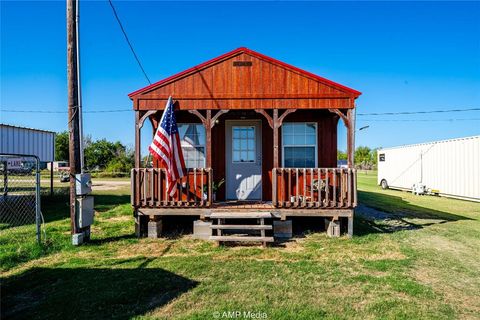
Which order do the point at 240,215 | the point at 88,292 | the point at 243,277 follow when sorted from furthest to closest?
the point at 240,215
the point at 243,277
the point at 88,292

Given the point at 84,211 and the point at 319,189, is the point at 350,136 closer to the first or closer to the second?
the point at 319,189

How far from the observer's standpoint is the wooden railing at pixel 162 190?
7059mm

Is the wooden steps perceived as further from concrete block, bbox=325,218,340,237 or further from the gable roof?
the gable roof

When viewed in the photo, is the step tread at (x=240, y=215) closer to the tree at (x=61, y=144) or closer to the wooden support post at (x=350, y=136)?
the wooden support post at (x=350, y=136)

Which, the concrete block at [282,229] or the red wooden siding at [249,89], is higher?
the red wooden siding at [249,89]

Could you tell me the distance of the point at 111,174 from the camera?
120ft

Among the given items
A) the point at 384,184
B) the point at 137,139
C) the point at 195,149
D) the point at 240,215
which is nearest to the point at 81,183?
the point at 137,139

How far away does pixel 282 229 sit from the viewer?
7.14 metres

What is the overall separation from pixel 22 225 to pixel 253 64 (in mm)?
7531

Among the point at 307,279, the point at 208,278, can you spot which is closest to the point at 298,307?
the point at 307,279

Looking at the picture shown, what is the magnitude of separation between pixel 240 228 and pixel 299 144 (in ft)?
10.8

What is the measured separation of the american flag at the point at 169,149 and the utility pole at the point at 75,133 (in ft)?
4.90

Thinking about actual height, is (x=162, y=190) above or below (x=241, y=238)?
above

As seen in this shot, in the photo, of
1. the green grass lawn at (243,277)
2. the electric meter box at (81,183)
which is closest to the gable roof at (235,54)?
the electric meter box at (81,183)
